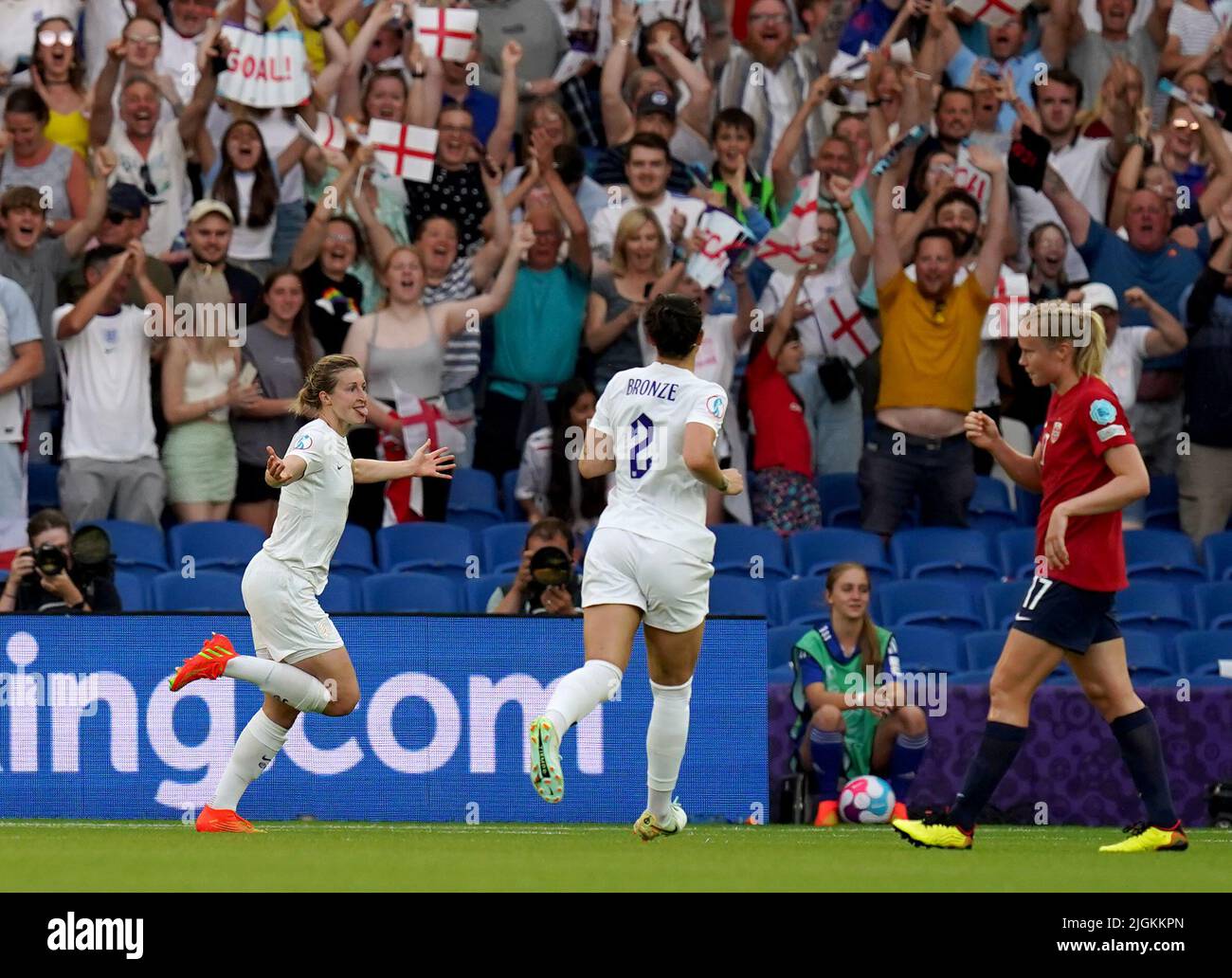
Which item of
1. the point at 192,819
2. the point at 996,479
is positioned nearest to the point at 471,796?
the point at 192,819

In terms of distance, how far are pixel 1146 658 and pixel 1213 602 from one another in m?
1.01

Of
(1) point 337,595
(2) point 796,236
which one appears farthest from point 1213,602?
(1) point 337,595

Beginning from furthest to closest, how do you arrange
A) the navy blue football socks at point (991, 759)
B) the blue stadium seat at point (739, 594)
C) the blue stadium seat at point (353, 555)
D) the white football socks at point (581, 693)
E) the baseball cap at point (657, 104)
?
the baseball cap at point (657, 104), the blue stadium seat at point (353, 555), the blue stadium seat at point (739, 594), the navy blue football socks at point (991, 759), the white football socks at point (581, 693)

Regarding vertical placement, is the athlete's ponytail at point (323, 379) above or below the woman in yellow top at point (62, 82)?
below

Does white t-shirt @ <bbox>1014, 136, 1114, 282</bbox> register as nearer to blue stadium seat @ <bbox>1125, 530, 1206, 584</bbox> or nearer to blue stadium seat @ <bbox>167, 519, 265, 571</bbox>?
blue stadium seat @ <bbox>1125, 530, 1206, 584</bbox>

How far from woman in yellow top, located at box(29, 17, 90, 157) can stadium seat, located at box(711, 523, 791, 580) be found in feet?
14.8

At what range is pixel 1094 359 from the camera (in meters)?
8.32

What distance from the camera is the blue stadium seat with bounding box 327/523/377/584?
12.9 metres

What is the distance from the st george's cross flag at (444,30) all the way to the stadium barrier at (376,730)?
4.70 meters

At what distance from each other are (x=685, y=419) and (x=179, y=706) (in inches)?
141

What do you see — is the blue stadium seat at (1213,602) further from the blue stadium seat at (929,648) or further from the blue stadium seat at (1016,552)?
the blue stadium seat at (929,648)

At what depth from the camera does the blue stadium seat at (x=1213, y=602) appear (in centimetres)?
1332

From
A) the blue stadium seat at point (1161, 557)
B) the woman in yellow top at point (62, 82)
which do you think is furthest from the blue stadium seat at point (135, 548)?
the blue stadium seat at point (1161, 557)

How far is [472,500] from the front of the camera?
44.7 feet
